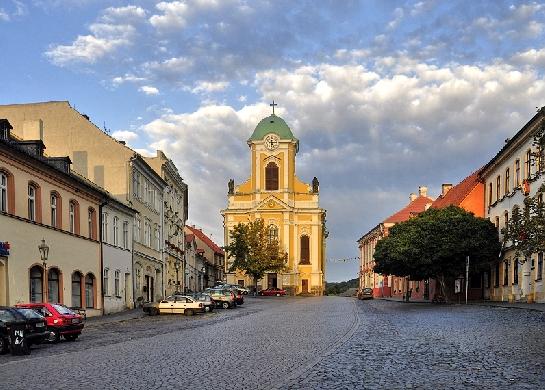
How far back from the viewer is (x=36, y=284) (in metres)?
32.2

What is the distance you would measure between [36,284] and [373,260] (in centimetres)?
7207

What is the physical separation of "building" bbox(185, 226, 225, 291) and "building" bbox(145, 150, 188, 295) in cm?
1039

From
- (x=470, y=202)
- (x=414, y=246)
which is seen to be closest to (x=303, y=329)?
(x=414, y=246)

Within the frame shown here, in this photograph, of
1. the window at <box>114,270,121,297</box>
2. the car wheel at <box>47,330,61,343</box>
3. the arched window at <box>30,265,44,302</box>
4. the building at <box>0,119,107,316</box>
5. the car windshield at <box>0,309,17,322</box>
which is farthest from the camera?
the window at <box>114,270,121,297</box>

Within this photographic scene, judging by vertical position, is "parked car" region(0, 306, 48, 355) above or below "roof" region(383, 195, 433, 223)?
below

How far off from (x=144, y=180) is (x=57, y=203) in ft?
61.8

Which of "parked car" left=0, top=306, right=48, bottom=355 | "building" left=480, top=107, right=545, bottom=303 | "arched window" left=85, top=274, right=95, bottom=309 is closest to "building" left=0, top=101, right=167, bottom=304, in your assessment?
"arched window" left=85, top=274, right=95, bottom=309

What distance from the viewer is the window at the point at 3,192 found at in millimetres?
28938

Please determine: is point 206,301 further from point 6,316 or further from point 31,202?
point 6,316

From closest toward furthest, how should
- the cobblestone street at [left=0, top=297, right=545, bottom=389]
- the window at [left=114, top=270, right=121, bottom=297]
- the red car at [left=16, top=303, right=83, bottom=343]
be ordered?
the cobblestone street at [left=0, top=297, right=545, bottom=389] < the red car at [left=16, top=303, right=83, bottom=343] < the window at [left=114, top=270, right=121, bottom=297]

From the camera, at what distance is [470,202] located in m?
60.8

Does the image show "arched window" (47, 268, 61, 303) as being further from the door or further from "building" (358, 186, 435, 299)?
the door

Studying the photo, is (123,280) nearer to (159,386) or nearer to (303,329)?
(303,329)

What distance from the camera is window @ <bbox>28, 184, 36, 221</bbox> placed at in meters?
31.7
